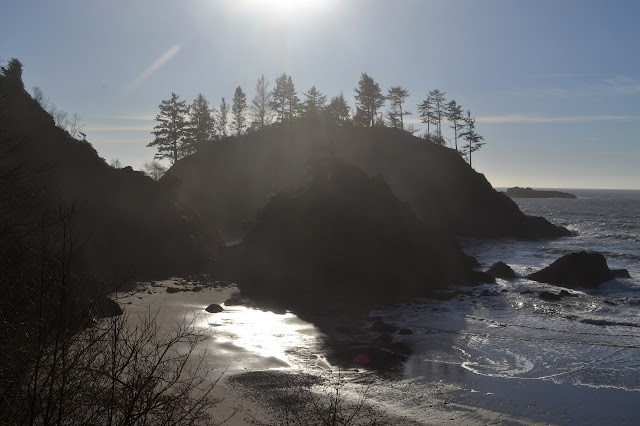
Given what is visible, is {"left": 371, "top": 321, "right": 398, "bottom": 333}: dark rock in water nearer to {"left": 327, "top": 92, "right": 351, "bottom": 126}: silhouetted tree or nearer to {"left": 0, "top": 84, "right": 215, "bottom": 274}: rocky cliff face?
{"left": 0, "top": 84, "right": 215, "bottom": 274}: rocky cliff face

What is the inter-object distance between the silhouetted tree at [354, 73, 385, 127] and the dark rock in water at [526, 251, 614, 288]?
51.9 metres

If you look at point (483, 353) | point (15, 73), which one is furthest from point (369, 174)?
point (483, 353)

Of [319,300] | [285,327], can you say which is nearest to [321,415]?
[285,327]

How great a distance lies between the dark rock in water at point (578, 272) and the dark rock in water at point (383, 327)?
57.5ft

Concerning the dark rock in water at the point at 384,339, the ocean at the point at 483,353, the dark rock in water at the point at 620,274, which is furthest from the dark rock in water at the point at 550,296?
the dark rock in water at the point at 384,339

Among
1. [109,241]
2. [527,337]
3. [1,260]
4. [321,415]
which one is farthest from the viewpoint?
[109,241]

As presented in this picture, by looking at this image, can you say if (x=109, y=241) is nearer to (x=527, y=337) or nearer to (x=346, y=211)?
(x=346, y=211)

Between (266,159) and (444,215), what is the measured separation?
2768cm

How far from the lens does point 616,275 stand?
34938mm

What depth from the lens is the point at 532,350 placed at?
18.4 metres

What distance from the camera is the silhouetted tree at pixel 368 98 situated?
8175 centimetres

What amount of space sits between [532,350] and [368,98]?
68896mm

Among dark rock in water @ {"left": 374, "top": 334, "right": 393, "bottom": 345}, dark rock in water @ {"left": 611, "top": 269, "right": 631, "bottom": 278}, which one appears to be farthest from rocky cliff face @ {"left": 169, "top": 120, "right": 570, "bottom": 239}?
dark rock in water @ {"left": 374, "top": 334, "right": 393, "bottom": 345}

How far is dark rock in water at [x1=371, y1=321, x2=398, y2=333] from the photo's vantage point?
20.8 metres
